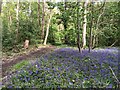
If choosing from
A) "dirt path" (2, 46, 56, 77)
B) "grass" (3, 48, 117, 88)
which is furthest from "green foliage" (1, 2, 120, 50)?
"grass" (3, 48, 117, 88)

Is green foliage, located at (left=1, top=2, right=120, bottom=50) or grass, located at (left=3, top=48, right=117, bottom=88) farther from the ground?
green foliage, located at (left=1, top=2, right=120, bottom=50)

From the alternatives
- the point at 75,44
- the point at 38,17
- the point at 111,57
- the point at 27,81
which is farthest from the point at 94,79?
the point at 38,17

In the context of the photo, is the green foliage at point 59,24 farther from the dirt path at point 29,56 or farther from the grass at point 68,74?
the grass at point 68,74

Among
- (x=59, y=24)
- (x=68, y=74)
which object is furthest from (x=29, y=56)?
(x=68, y=74)

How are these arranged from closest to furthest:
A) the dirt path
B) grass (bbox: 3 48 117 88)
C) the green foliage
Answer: grass (bbox: 3 48 117 88) < the green foliage < the dirt path

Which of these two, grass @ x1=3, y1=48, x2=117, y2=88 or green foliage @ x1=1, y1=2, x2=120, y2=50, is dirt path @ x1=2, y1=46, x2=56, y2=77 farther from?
grass @ x1=3, y1=48, x2=117, y2=88

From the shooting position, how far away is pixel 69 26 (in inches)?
144

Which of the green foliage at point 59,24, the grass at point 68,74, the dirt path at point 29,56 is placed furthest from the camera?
the dirt path at point 29,56

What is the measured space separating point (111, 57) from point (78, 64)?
68cm

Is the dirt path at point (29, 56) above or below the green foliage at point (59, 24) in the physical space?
below

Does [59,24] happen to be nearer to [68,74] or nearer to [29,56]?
[29,56]

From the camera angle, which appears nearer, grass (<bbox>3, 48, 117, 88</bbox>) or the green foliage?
grass (<bbox>3, 48, 117, 88</bbox>)

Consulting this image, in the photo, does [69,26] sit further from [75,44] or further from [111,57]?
[111,57]

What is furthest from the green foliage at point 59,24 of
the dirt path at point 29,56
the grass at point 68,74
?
the grass at point 68,74
